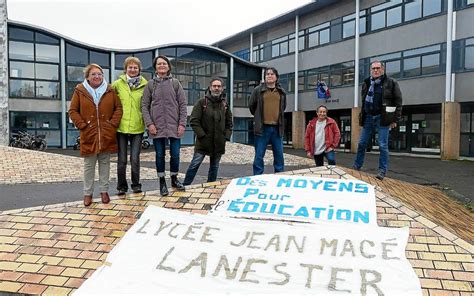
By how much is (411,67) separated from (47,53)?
20250 millimetres

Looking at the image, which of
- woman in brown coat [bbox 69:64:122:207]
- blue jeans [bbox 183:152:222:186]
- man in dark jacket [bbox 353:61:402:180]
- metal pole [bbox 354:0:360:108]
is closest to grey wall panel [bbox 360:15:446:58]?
metal pole [bbox 354:0:360:108]

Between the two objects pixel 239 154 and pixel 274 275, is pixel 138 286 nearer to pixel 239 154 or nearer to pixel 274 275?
pixel 274 275

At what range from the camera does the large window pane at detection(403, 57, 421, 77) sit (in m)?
21.0

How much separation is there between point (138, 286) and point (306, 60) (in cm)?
2748

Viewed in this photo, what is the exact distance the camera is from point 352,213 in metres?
4.16

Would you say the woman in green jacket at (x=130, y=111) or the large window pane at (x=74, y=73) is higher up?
the large window pane at (x=74, y=73)

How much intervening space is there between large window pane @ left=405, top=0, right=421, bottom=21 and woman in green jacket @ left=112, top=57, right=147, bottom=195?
1975 cm

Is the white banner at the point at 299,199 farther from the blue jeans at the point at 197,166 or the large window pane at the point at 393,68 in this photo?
the large window pane at the point at 393,68

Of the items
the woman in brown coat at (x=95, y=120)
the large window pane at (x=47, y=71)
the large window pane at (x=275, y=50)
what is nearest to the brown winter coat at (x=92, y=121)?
the woman in brown coat at (x=95, y=120)

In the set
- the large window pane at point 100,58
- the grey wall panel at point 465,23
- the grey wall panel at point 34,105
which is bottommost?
the grey wall panel at point 34,105

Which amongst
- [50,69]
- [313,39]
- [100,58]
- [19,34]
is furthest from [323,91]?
[19,34]

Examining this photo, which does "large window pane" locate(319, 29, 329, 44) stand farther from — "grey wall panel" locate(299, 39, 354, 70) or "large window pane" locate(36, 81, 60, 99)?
"large window pane" locate(36, 81, 60, 99)

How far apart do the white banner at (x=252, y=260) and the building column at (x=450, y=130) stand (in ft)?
58.5

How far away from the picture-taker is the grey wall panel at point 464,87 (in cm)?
1853
